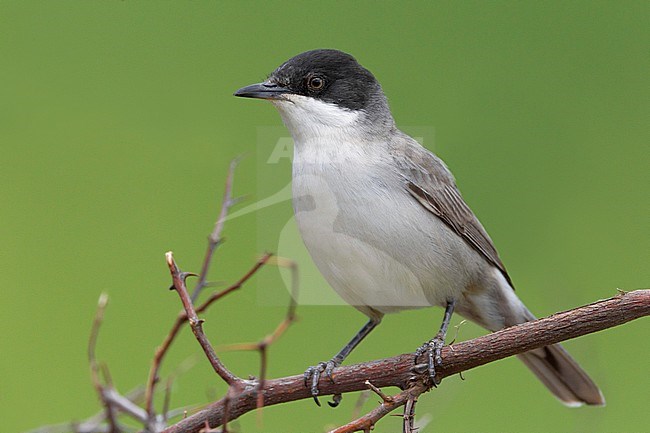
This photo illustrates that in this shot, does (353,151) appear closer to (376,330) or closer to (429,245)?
(429,245)

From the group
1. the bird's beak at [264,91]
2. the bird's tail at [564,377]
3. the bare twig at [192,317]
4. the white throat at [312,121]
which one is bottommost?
the bird's tail at [564,377]

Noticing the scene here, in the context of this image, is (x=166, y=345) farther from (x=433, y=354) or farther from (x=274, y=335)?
(x=433, y=354)

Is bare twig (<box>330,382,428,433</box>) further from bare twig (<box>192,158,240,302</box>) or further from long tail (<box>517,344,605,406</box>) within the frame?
long tail (<box>517,344,605,406</box>)

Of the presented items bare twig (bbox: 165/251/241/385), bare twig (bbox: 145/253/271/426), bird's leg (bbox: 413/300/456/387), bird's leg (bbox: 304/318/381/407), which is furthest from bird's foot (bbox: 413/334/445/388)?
bare twig (bbox: 145/253/271/426)

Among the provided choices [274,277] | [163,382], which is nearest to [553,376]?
[274,277]

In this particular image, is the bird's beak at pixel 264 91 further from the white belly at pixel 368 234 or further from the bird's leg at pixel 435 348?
the bird's leg at pixel 435 348

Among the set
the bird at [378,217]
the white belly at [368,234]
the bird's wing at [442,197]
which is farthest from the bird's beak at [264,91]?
the bird's wing at [442,197]

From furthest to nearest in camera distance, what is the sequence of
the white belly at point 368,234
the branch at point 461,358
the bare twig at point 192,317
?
the white belly at point 368,234, the branch at point 461,358, the bare twig at point 192,317
